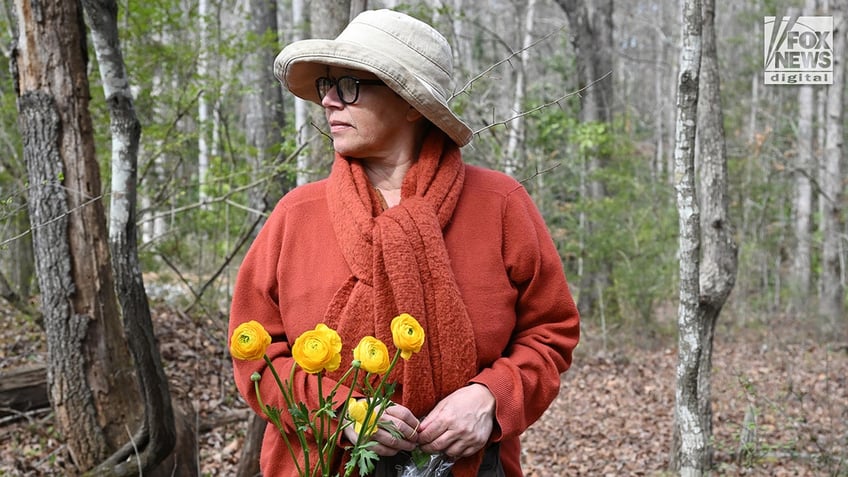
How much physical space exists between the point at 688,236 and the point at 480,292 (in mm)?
1851

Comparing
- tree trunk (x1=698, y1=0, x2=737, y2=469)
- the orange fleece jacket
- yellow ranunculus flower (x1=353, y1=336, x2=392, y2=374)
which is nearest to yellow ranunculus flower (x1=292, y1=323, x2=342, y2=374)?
yellow ranunculus flower (x1=353, y1=336, x2=392, y2=374)

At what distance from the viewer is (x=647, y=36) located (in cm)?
3672

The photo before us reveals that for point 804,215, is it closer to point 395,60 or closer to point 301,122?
point 301,122

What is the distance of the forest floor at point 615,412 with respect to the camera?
203 inches

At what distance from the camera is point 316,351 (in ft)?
4.77

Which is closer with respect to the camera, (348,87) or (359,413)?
(359,413)

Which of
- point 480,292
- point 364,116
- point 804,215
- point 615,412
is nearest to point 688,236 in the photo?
point 480,292

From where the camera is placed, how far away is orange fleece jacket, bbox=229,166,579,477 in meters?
2.04

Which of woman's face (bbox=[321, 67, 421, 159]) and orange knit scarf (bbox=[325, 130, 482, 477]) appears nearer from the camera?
orange knit scarf (bbox=[325, 130, 482, 477])

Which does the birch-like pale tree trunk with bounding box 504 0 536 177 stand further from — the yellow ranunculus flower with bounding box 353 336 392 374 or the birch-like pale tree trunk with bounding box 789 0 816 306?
the yellow ranunculus flower with bounding box 353 336 392 374

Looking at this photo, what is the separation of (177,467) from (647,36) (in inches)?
1413

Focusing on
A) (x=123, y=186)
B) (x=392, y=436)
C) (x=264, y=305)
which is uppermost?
(x=123, y=186)

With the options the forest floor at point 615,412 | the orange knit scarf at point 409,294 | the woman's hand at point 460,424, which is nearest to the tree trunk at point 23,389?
the forest floor at point 615,412

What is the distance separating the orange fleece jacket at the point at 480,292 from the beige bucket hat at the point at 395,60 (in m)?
0.25
